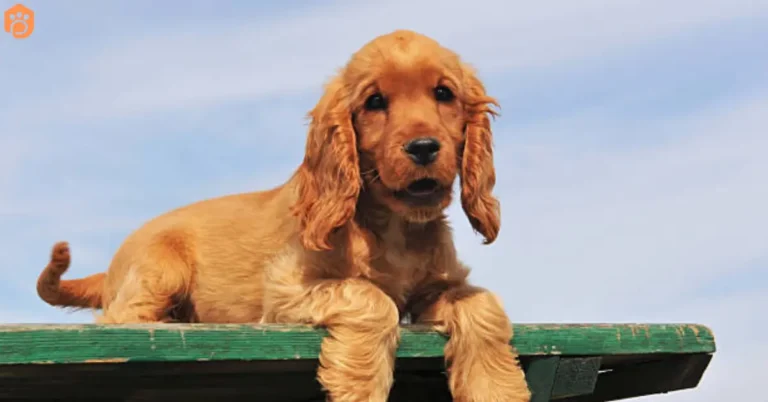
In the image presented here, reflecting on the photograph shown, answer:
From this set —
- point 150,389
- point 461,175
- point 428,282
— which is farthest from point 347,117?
point 150,389

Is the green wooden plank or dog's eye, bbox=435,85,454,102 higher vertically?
dog's eye, bbox=435,85,454,102

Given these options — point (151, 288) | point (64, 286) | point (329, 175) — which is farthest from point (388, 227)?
point (64, 286)

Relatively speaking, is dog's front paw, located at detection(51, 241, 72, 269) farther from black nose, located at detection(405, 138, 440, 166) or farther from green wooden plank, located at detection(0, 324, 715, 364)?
black nose, located at detection(405, 138, 440, 166)

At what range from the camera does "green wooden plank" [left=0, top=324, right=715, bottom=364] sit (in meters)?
2.50

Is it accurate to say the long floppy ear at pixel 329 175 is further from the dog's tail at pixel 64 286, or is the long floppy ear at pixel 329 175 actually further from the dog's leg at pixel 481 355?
the dog's tail at pixel 64 286

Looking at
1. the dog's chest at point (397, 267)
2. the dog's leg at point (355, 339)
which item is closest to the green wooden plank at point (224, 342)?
the dog's leg at point (355, 339)

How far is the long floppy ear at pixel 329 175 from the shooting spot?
130 inches

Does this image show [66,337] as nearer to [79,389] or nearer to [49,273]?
[79,389]

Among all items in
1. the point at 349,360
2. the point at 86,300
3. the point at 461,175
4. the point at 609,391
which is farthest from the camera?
the point at 86,300

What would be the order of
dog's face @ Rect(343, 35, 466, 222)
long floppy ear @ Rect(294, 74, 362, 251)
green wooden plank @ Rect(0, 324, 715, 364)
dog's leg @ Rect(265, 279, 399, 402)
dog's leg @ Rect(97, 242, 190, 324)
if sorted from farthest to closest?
dog's leg @ Rect(97, 242, 190, 324) → long floppy ear @ Rect(294, 74, 362, 251) → dog's face @ Rect(343, 35, 466, 222) → dog's leg @ Rect(265, 279, 399, 402) → green wooden plank @ Rect(0, 324, 715, 364)

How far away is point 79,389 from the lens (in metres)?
3.21

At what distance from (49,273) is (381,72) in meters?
2.04

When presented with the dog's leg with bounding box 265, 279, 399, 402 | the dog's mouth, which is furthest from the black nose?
the dog's leg with bounding box 265, 279, 399, 402

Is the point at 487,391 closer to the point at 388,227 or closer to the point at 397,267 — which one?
the point at 397,267
